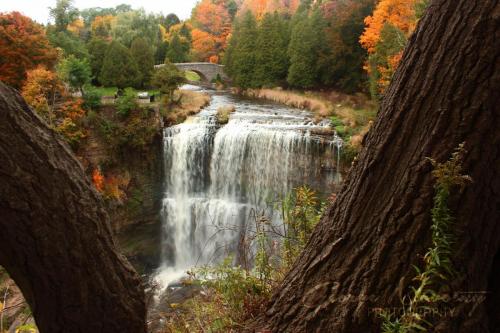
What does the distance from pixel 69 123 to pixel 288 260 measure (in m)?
12.2

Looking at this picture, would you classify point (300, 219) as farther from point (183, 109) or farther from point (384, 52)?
point (183, 109)

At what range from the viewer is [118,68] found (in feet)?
68.0

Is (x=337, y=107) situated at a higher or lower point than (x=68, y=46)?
lower

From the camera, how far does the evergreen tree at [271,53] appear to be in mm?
24594

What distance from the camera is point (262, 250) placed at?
2639 millimetres

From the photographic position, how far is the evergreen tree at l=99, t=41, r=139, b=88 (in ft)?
67.6

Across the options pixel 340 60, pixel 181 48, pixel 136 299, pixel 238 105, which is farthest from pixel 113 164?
pixel 181 48

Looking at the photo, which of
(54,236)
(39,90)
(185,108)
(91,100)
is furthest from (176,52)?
(54,236)

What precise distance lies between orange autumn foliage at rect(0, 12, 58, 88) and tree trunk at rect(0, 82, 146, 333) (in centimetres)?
1431

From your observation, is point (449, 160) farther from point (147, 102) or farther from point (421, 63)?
point (147, 102)

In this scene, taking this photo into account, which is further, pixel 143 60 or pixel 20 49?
pixel 143 60

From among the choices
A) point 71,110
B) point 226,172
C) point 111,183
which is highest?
point 71,110

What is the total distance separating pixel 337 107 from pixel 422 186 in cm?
1677

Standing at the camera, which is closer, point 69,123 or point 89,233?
point 89,233
